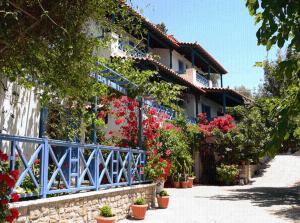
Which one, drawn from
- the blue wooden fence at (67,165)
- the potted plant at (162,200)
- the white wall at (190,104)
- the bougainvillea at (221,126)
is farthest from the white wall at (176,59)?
the potted plant at (162,200)

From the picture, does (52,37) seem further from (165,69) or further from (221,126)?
(221,126)

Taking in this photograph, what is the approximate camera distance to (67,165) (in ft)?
28.4

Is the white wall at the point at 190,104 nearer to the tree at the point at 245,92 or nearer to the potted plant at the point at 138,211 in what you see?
the potted plant at the point at 138,211

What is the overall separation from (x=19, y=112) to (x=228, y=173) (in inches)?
535

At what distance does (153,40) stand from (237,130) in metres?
9.16

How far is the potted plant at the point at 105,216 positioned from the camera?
311 inches

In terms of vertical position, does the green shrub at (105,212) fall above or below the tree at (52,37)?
below

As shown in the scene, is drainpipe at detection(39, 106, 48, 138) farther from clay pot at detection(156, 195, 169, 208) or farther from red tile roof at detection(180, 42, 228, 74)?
red tile roof at detection(180, 42, 228, 74)

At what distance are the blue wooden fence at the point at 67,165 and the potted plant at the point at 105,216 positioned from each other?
23.5 inches

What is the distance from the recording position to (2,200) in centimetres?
482

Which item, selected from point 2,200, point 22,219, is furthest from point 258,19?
point 22,219

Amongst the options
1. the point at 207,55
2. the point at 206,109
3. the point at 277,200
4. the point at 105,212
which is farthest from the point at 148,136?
the point at 206,109

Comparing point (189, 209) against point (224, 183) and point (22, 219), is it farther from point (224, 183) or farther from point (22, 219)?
point (224, 183)

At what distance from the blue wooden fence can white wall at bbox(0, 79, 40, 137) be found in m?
0.42
